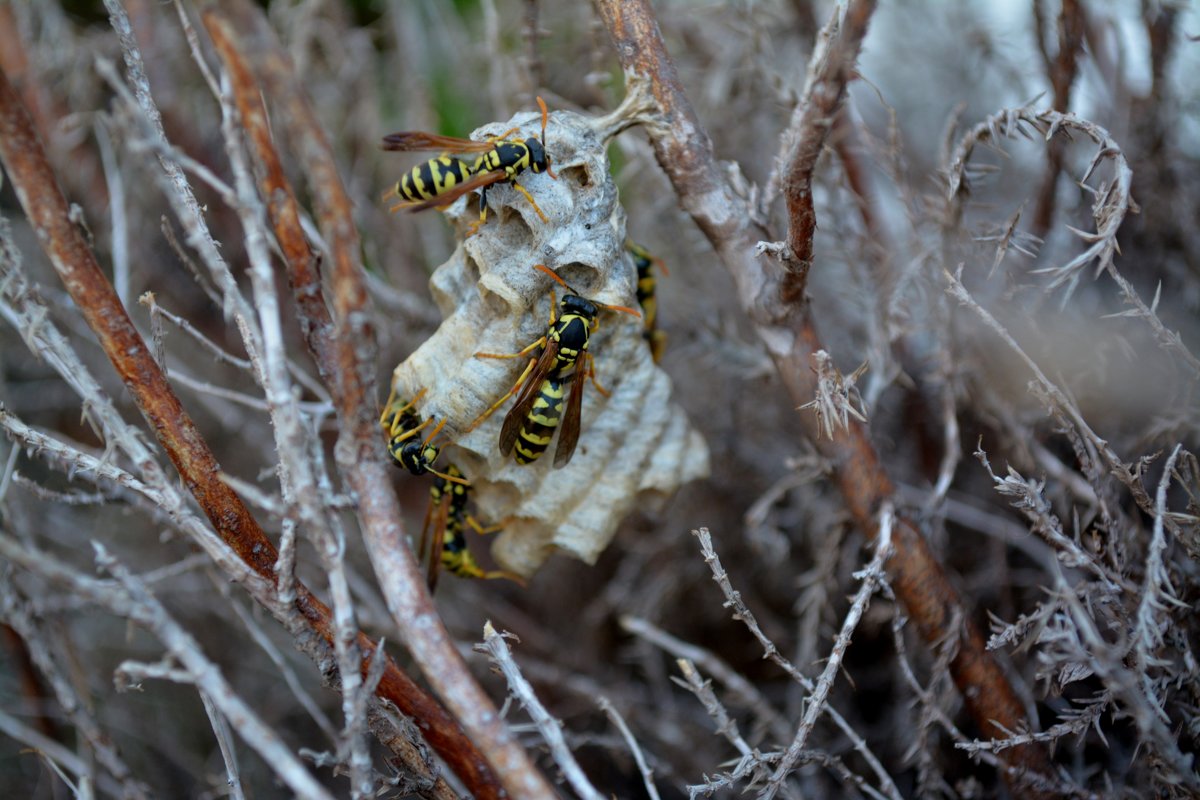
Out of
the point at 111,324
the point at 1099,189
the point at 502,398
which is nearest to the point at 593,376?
the point at 502,398

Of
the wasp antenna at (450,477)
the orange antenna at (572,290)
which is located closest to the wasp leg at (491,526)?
the wasp antenna at (450,477)

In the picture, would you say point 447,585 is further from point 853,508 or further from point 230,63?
point 230,63

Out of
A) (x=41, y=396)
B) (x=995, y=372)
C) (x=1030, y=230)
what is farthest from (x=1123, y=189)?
(x=41, y=396)

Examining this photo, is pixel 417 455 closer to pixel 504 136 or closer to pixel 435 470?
pixel 435 470

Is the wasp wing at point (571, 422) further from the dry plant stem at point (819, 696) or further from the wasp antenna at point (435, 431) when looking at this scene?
the dry plant stem at point (819, 696)

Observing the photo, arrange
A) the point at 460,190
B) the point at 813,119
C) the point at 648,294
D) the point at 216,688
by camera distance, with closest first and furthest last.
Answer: the point at 216,688 < the point at 813,119 < the point at 460,190 < the point at 648,294

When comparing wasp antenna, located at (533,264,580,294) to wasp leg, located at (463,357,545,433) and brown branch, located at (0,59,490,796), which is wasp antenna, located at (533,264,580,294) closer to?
wasp leg, located at (463,357,545,433)
